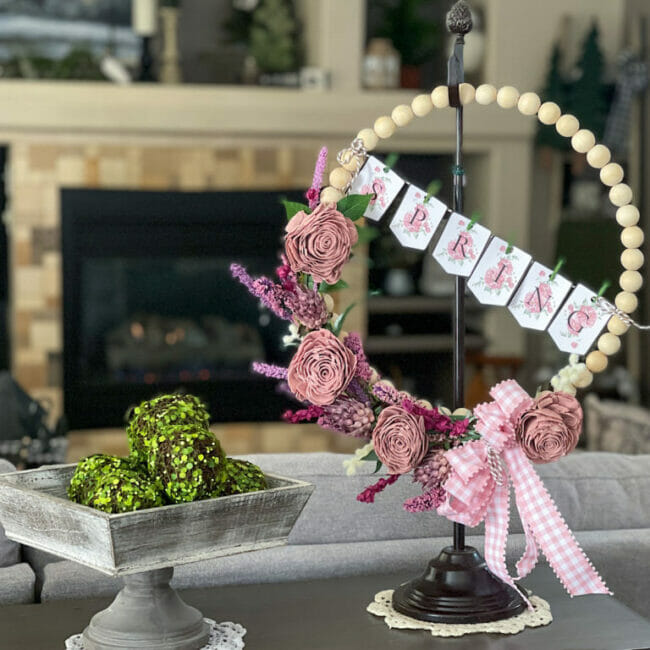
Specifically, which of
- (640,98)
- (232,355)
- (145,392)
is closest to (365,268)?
(232,355)

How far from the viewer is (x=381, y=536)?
1558mm

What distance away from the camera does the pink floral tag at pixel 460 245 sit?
4.31ft

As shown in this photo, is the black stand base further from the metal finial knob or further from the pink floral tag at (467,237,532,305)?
the metal finial knob

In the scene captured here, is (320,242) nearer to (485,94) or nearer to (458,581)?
(485,94)

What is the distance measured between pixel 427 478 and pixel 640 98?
4.12 m

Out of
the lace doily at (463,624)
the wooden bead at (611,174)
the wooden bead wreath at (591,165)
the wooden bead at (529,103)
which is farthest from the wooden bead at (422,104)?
the lace doily at (463,624)

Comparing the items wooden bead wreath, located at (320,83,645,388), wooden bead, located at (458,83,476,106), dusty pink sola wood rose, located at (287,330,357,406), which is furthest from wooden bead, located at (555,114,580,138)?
dusty pink sola wood rose, located at (287,330,357,406)

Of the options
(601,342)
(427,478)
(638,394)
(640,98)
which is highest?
(640,98)

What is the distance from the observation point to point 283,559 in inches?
57.4

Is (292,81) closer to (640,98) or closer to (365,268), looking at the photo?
(365,268)

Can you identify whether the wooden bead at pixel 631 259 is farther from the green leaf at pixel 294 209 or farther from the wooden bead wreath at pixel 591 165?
the green leaf at pixel 294 209

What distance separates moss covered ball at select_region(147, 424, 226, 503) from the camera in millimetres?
1113

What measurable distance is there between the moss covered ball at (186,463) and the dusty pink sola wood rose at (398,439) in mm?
181

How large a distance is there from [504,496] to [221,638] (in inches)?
13.7
